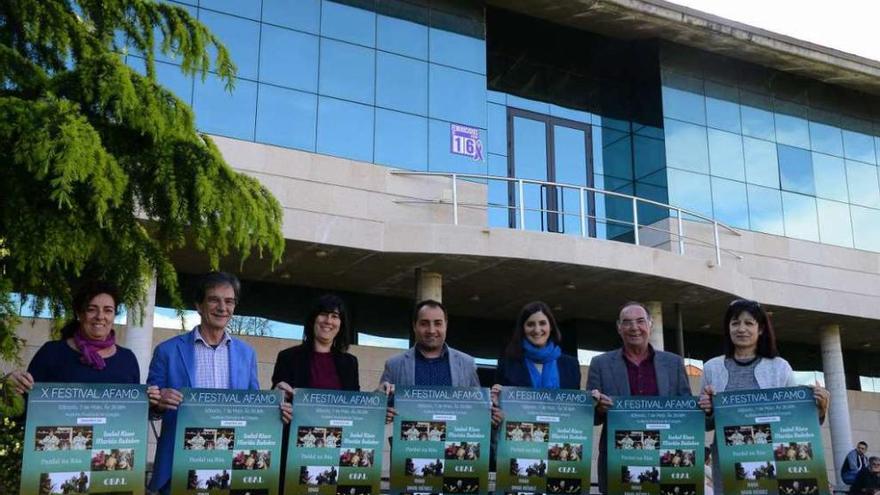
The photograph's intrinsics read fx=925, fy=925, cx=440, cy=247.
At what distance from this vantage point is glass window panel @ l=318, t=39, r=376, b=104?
728 inches

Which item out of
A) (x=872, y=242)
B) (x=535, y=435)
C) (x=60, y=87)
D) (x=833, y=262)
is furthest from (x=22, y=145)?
(x=872, y=242)

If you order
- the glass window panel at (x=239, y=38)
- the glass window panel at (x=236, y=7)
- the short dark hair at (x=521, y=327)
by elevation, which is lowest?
the short dark hair at (x=521, y=327)

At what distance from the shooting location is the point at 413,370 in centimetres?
619

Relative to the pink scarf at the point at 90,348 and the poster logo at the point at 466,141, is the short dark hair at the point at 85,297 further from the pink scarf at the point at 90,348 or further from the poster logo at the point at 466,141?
the poster logo at the point at 466,141

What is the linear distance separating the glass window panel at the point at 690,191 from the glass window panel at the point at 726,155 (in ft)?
1.72

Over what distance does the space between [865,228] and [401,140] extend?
1369 cm

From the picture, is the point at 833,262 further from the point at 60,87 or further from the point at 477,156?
the point at 60,87

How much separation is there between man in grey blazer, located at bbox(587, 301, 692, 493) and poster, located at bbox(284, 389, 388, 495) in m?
1.55

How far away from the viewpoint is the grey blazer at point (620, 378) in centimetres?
619

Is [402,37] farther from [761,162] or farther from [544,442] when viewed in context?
[544,442]

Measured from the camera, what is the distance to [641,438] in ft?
19.4

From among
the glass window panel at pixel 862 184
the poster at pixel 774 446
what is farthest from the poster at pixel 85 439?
the glass window panel at pixel 862 184

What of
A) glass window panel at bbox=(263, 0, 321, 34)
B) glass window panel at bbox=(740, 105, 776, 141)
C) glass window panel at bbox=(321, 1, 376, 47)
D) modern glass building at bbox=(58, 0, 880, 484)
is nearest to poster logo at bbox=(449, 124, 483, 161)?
modern glass building at bbox=(58, 0, 880, 484)

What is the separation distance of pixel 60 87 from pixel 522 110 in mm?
16823
